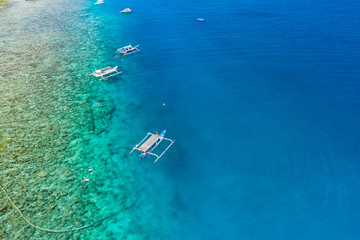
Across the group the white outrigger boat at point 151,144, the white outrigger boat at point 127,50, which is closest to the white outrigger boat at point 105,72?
the white outrigger boat at point 127,50

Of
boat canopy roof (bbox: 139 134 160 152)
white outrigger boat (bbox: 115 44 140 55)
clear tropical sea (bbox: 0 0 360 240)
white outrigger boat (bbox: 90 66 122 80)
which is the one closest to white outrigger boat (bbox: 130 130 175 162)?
boat canopy roof (bbox: 139 134 160 152)

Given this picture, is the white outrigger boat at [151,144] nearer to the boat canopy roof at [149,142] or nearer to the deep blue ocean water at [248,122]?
the boat canopy roof at [149,142]

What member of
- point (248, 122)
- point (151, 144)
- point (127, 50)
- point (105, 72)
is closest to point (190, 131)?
point (151, 144)

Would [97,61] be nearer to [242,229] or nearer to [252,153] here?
[252,153]

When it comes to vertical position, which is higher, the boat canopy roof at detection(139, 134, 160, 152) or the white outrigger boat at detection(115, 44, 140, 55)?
the white outrigger boat at detection(115, 44, 140, 55)

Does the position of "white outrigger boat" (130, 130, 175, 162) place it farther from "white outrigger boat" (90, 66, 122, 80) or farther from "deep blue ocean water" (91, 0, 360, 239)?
"white outrigger boat" (90, 66, 122, 80)

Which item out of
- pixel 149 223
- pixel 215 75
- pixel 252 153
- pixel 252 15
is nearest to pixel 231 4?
pixel 252 15
